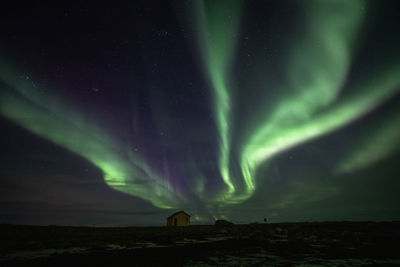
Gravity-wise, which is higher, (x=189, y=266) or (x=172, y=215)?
(x=172, y=215)

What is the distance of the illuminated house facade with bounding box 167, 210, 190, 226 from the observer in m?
73.8

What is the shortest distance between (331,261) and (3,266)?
1681cm

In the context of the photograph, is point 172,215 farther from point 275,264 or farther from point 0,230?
point 275,264

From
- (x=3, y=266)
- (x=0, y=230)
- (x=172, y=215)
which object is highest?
(x=172, y=215)

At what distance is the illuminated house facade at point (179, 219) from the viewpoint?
73750 millimetres

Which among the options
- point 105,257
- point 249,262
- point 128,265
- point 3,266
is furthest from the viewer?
point 105,257

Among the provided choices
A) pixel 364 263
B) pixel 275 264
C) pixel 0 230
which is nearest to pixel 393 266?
pixel 364 263

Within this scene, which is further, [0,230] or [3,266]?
[0,230]

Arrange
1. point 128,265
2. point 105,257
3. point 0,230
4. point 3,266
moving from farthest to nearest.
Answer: point 0,230 < point 105,257 < point 128,265 < point 3,266

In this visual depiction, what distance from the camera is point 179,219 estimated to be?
74.6 m

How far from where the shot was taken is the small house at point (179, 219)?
73.8m

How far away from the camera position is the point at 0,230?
1217 inches

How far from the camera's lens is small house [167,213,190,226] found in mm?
73750

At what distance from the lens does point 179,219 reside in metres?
74.6
